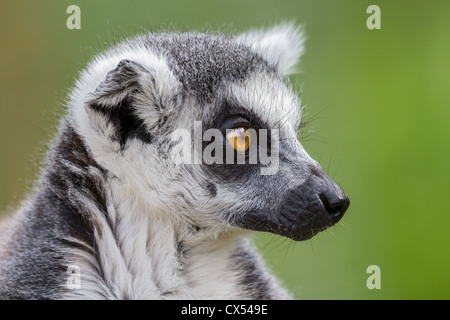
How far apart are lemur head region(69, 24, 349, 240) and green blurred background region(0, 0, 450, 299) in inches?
89.4

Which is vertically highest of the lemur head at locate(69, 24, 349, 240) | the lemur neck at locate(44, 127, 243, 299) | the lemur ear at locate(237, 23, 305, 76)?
the lemur ear at locate(237, 23, 305, 76)

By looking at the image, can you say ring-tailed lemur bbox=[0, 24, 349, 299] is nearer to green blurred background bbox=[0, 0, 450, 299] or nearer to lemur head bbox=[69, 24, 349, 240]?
lemur head bbox=[69, 24, 349, 240]

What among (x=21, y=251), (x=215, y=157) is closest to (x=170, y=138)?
(x=215, y=157)

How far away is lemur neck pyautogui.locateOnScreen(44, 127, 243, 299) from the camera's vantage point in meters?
3.10

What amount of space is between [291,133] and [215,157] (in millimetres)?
448

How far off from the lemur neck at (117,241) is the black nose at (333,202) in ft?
2.20

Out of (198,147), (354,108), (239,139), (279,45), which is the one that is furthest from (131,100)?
(354,108)

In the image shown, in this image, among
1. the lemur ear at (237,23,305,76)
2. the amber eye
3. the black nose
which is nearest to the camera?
the black nose

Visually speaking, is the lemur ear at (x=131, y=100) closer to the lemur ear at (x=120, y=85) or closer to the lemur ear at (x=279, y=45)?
the lemur ear at (x=120, y=85)

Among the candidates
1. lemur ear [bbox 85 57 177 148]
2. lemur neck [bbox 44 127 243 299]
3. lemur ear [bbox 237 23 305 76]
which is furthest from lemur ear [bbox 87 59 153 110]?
lemur ear [bbox 237 23 305 76]

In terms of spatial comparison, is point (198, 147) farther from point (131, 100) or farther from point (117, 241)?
point (117, 241)

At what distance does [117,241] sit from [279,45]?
1754 mm

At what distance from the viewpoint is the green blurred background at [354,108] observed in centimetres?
586
